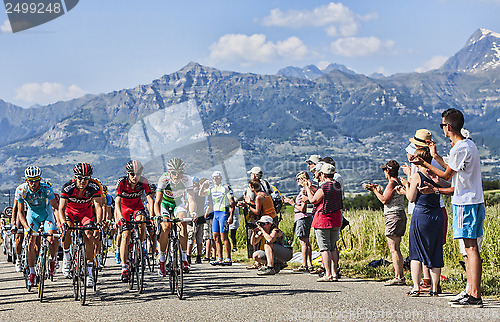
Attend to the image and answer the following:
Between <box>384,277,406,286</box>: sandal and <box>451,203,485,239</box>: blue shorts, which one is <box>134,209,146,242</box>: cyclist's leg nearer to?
<box>384,277,406,286</box>: sandal

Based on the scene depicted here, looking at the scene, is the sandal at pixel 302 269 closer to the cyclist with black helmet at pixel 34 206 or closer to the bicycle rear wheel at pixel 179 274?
the bicycle rear wheel at pixel 179 274

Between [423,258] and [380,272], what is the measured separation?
2.85 metres

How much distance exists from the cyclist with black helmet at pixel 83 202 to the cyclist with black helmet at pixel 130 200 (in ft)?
1.30

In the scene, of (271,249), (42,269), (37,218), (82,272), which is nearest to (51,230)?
(37,218)

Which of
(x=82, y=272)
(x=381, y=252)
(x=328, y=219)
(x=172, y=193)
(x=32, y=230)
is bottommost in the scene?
(x=381, y=252)

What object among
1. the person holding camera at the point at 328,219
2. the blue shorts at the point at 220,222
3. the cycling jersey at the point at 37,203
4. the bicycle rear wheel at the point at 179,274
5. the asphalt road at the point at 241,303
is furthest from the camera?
the blue shorts at the point at 220,222

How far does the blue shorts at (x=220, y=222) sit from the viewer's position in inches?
570

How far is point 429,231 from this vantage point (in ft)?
28.8

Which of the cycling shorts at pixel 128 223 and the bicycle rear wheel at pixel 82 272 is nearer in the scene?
the bicycle rear wheel at pixel 82 272

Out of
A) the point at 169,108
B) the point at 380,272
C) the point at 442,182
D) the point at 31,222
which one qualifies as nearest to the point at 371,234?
the point at 380,272

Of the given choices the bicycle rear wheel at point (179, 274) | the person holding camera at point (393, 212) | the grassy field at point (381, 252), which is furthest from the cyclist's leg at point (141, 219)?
the grassy field at point (381, 252)

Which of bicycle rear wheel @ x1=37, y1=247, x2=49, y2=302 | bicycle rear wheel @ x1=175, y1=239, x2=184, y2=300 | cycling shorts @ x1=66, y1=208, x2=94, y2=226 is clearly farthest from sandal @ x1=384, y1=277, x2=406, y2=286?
bicycle rear wheel @ x1=37, y1=247, x2=49, y2=302

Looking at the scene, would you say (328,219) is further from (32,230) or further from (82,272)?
(32,230)

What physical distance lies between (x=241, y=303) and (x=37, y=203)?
4444mm
